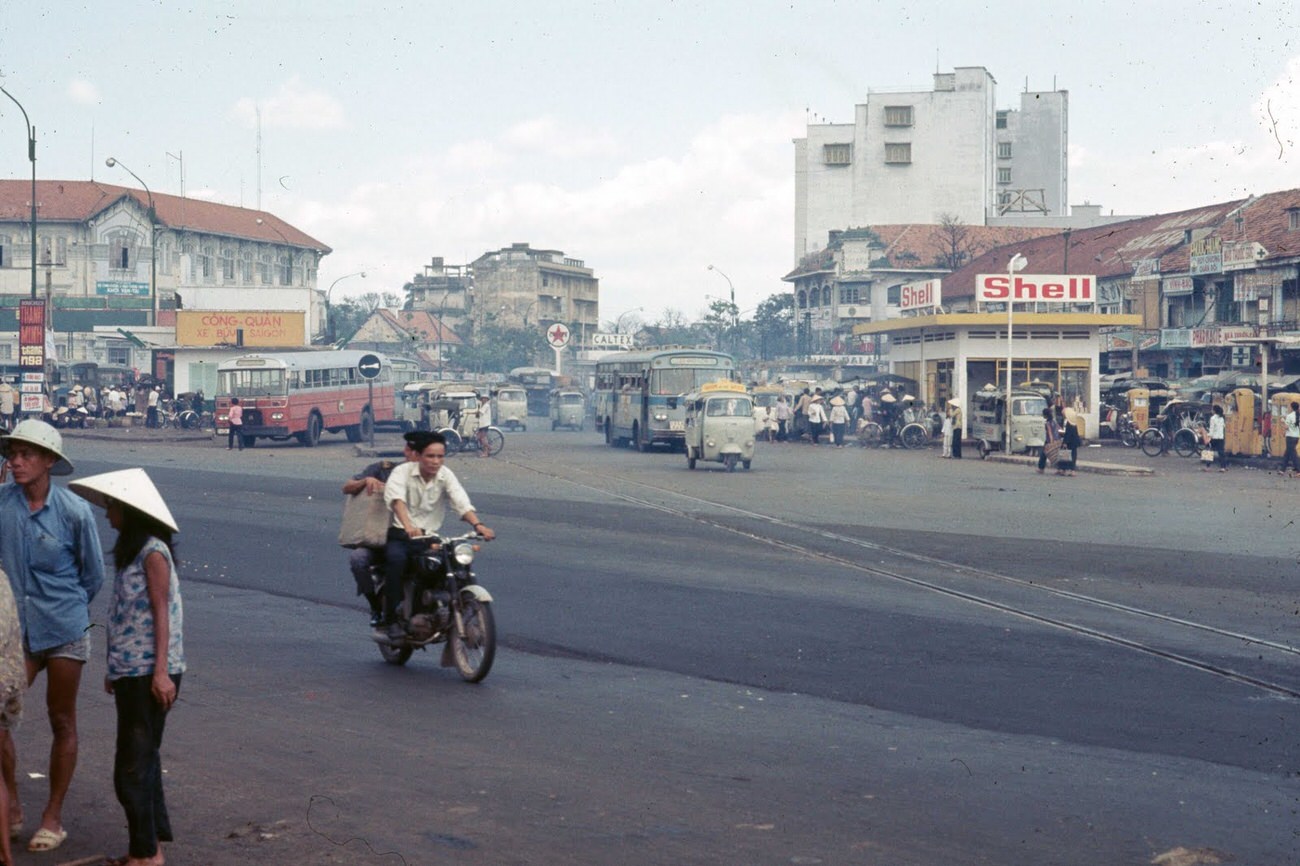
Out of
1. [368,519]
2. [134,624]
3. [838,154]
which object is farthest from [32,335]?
[838,154]

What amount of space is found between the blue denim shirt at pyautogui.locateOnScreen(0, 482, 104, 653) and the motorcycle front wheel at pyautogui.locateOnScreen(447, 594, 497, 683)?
3.55 metres

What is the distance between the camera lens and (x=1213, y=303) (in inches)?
2298

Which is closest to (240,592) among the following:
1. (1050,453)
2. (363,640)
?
(363,640)

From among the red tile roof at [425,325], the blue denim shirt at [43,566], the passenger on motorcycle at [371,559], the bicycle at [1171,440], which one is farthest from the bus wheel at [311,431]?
the red tile roof at [425,325]

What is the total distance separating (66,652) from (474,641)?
3747 mm

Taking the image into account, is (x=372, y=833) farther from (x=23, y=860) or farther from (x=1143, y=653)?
(x=1143, y=653)

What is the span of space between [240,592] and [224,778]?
7224 mm

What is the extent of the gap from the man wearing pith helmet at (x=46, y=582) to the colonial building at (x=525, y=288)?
130 m

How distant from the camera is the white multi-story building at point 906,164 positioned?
331 feet

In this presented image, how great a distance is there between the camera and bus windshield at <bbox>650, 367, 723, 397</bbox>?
1692 inches

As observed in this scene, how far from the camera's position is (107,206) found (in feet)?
294

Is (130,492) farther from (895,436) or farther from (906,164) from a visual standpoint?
(906,164)

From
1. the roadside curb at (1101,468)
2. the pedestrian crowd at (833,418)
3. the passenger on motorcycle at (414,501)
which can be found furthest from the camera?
the pedestrian crowd at (833,418)

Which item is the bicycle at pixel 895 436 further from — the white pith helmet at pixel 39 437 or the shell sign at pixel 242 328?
the white pith helmet at pixel 39 437
